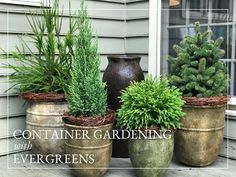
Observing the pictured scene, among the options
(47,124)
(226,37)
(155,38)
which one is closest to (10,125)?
(47,124)

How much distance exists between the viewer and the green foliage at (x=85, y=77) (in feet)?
9.36

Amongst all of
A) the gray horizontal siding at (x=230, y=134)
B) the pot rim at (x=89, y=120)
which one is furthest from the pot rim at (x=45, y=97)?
the gray horizontal siding at (x=230, y=134)

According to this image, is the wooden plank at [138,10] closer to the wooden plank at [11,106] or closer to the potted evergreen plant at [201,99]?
the potted evergreen plant at [201,99]

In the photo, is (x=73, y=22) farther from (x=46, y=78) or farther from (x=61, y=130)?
(x=61, y=130)

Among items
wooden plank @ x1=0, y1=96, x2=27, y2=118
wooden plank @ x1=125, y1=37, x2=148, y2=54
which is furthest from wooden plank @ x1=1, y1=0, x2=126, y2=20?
wooden plank @ x1=0, y1=96, x2=27, y2=118

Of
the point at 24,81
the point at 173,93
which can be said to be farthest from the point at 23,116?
the point at 173,93

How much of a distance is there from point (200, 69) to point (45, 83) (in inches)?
52.7

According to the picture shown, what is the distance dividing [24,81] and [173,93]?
132 cm

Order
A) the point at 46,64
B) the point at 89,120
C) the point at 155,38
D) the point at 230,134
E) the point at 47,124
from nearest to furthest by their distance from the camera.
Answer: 1. the point at 89,120
2. the point at 47,124
3. the point at 46,64
4. the point at 230,134
5. the point at 155,38

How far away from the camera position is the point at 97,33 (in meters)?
4.15

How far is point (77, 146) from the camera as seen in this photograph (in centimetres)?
284

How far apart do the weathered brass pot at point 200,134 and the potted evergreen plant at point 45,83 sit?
1.04m

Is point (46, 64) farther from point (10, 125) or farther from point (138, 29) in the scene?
point (138, 29)

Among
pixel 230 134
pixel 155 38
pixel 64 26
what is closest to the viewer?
pixel 230 134
